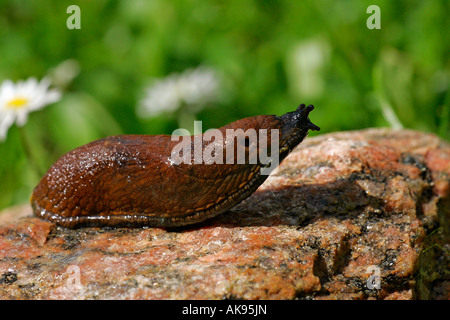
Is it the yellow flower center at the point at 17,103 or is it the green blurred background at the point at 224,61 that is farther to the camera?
the green blurred background at the point at 224,61

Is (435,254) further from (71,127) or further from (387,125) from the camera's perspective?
(71,127)

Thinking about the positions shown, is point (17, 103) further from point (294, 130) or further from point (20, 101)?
point (294, 130)

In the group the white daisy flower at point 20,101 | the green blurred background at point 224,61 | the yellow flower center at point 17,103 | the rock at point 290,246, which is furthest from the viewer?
the green blurred background at point 224,61

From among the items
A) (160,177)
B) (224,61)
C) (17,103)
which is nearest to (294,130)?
(160,177)

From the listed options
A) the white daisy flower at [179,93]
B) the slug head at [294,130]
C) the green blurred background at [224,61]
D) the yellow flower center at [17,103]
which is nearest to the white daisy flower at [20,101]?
the yellow flower center at [17,103]

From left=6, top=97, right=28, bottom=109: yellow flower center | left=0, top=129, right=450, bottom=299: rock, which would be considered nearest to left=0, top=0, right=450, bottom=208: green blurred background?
left=6, top=97, right=28, bottom=109: yellow flower center

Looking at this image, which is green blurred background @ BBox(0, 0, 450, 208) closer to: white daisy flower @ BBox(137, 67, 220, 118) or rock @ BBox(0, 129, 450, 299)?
white daisy flower @ BBox(137, 67, 220, 118)

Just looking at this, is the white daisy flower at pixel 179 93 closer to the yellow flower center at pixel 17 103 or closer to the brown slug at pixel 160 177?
the yellow flower center at pixel 17 103
